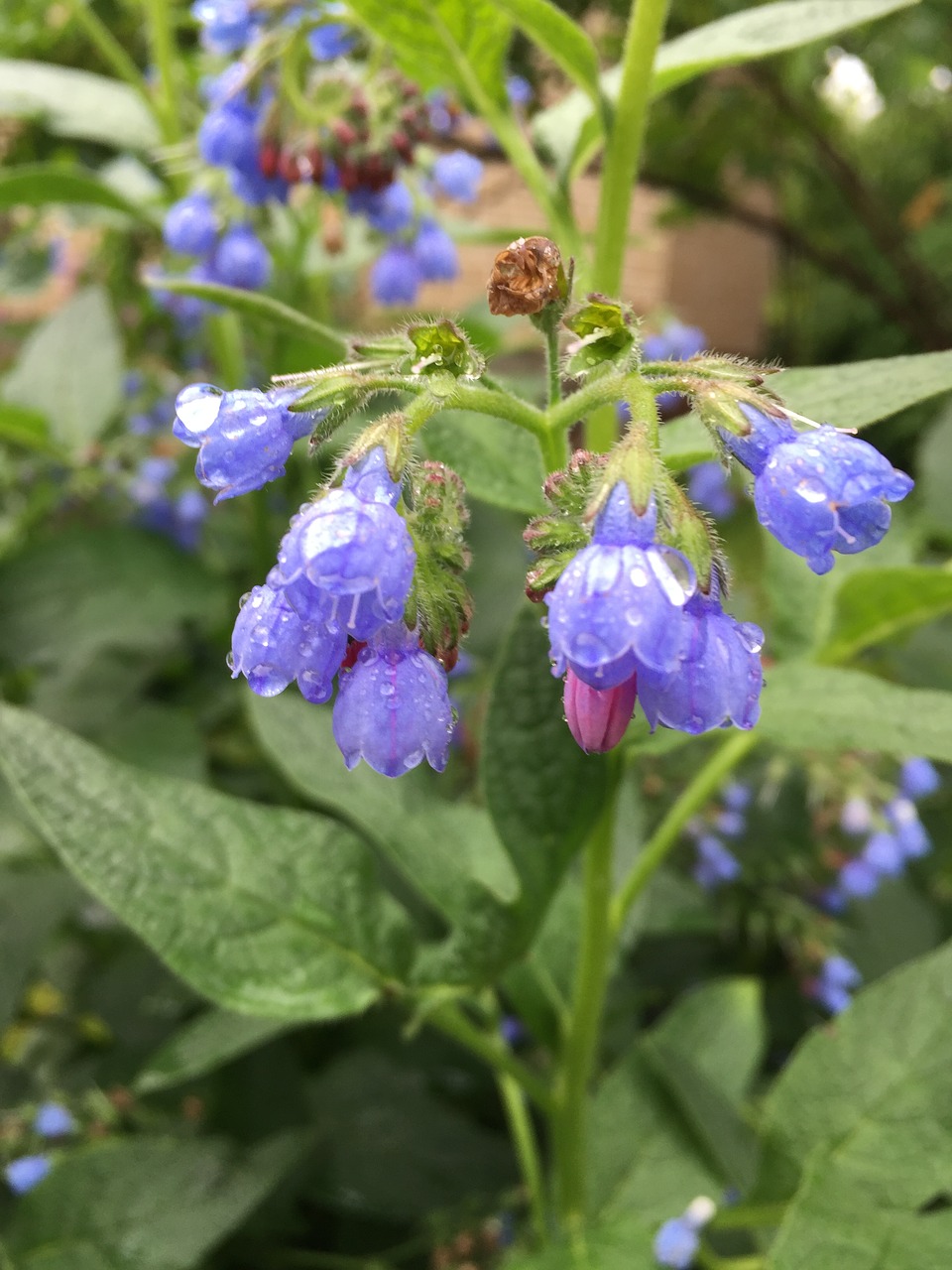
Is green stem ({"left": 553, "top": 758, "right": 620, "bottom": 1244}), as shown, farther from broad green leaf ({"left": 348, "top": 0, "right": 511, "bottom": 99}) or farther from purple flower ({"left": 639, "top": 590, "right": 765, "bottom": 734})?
broad green leaf ({"left": 348, "top": 0, "right": 511, "bottom": 99})

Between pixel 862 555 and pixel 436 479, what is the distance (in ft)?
1.84

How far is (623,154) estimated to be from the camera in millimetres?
652

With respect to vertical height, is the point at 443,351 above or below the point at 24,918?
above

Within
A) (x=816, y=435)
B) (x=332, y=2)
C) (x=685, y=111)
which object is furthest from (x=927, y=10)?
(x=816, y=435)

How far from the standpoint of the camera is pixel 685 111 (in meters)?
2.03

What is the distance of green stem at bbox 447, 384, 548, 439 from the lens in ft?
1.62

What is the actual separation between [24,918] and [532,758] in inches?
22.3

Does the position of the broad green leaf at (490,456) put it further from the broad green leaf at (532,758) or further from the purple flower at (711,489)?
the purple flower at (711,489)

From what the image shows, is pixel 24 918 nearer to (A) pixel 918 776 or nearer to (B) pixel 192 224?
(B) pixel 192 224

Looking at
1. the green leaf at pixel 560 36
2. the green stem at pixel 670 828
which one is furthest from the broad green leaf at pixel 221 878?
the green leaf at pixel 560 36

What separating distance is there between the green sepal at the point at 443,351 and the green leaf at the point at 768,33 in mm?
294

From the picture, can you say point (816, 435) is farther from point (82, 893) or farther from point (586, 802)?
point (82, 893)

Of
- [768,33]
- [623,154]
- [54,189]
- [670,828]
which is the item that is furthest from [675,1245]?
[54,189]

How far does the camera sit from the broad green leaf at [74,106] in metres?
1.18
